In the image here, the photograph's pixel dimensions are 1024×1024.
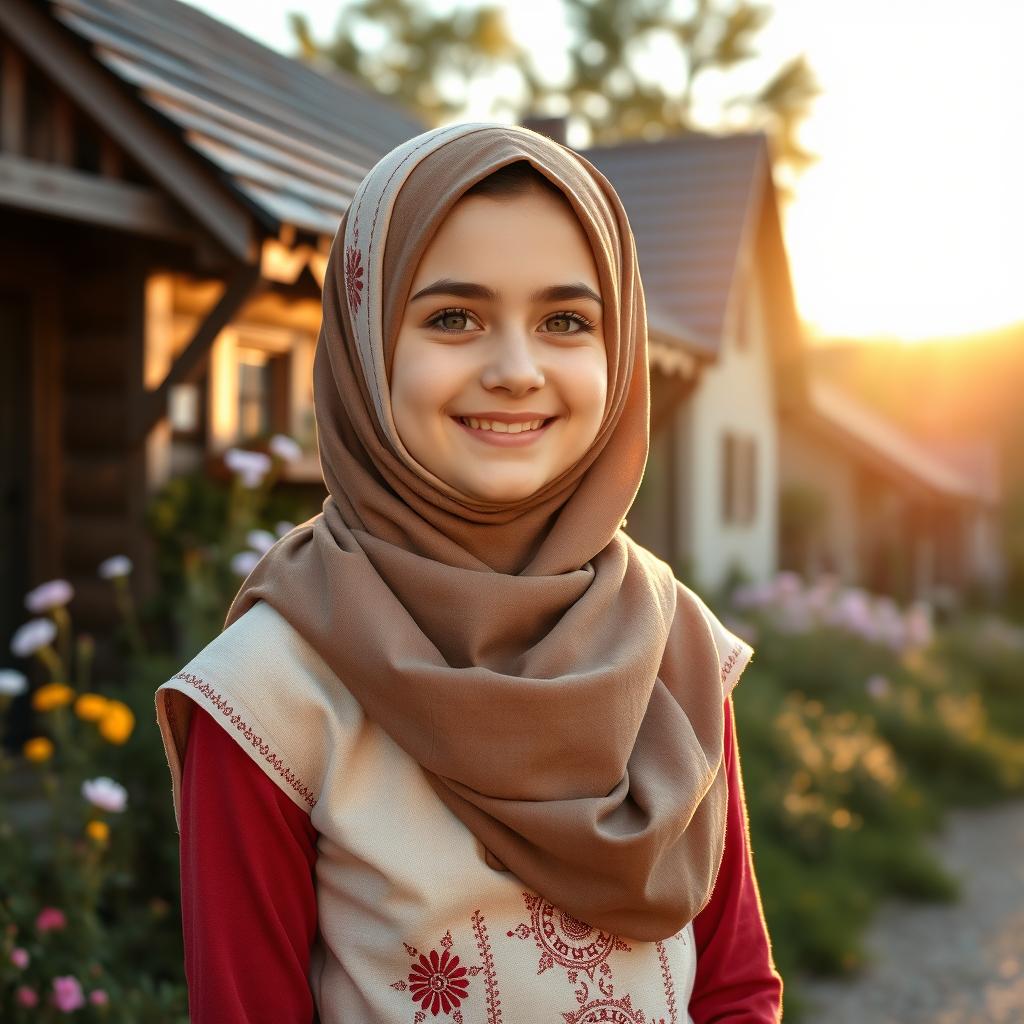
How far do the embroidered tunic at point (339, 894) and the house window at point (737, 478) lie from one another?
13.4m

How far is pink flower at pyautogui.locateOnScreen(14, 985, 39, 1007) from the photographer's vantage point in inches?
109

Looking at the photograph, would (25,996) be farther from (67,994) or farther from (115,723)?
(115,723)

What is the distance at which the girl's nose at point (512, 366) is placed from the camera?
1.45 metres

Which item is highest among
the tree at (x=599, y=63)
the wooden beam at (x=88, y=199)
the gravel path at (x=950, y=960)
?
the tree at (x=599, y=63)

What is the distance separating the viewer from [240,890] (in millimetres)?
1369

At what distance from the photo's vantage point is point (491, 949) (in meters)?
1.45

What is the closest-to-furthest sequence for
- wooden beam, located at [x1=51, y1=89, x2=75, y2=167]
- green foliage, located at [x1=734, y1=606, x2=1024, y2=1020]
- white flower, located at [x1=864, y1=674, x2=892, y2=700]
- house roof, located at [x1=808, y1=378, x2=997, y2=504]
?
wooden beam, located at [x1=51, y1=89, x2=75, y2=167] < green foliage, located at [x1=734, y1=606, x2=1024, y2=1020] < white flower, located at [x1=864, y1=674, x2=892, y2=700] < house roof, located at [x1=808, y1=378, x2=997, y2=504]

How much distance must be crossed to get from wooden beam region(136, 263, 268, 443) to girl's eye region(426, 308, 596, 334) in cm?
393

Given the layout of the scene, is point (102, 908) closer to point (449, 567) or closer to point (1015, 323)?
point (449, 567)

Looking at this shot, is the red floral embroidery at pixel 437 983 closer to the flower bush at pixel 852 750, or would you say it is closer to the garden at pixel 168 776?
the garden at pixel 168 776

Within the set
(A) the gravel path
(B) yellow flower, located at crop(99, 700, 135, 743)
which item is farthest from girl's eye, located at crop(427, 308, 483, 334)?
(A) the gravel path

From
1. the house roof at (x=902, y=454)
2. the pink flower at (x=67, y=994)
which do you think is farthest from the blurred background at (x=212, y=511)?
the house roof at (x=902, y=454)

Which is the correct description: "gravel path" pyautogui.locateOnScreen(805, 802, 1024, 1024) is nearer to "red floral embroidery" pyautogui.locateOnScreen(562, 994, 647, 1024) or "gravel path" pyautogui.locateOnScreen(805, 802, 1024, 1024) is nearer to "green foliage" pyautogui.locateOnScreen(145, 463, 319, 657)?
"green foliage" pyautogui.locateOnScreen(145, 463, 319, 657)

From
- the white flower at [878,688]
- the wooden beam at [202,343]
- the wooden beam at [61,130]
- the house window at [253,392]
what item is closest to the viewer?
the wooden beam at [61,130]
